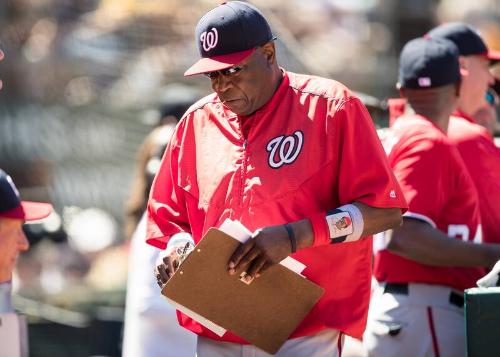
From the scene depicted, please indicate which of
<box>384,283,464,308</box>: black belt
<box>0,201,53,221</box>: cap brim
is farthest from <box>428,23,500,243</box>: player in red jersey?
<box>0,201,53,221</box>: cap brim

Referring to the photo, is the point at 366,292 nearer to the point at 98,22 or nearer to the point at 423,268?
the point at 423,268

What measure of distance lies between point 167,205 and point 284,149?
1.86 ft

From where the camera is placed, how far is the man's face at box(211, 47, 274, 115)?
393cm

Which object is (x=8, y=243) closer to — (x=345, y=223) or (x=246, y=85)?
(x=246, y=85)

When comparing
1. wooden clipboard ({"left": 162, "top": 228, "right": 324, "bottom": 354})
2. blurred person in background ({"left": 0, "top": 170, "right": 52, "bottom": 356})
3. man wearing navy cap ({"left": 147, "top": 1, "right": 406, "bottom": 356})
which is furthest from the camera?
blurred person in background ({"left": 0, "top": 170, "right": 52, "bottom": 356})

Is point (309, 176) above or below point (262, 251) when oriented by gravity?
above

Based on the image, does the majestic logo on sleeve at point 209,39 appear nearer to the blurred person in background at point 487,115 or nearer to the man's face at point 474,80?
the man's face at point 474,80

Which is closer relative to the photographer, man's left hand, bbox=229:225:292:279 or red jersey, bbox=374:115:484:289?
man's left hand, bbox=229:225:292:279

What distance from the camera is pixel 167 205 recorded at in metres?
4.23

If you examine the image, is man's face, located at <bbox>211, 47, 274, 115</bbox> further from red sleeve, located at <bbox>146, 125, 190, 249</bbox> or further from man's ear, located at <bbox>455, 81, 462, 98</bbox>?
man's ear, located at <bbox>455, 81, 462, 98</bbox>

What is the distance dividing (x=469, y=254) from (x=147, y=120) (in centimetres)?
513

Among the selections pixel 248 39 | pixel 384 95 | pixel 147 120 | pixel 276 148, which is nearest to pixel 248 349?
pixel 276 148

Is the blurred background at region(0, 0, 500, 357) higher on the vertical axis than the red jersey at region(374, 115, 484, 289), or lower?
lower

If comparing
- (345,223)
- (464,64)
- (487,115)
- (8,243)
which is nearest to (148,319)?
(8,243)
